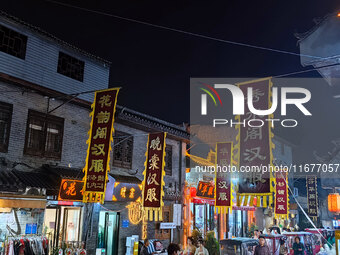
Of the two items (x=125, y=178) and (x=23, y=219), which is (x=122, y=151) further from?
(x=23, y=219)

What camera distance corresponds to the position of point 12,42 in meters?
14.3

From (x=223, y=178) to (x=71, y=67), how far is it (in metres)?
10.0

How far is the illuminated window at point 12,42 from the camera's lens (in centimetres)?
1396

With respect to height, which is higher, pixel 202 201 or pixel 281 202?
pixel 281 202

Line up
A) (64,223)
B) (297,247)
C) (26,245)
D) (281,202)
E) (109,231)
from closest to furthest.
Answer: (26,245)
(64,223)
(297,247)
(109,231)
(281,202)

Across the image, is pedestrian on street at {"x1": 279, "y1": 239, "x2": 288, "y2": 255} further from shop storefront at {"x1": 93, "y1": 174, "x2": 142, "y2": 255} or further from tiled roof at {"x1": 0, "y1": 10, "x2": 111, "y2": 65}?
tiled roof at {"x1": 0, "y1": 10, "x2": 111, "y2": 65}

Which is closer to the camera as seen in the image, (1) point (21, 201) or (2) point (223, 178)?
(1) point (21, 201)

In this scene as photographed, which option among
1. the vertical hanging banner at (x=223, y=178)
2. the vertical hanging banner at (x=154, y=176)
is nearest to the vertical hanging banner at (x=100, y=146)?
the vertical hanging banner at (x=154, y=176)

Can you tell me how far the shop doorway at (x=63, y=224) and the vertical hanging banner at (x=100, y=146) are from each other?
2.35 metres

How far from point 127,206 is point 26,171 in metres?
6.34

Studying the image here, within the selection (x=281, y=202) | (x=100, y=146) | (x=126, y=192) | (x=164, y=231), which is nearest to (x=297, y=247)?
(x=281, y=202)

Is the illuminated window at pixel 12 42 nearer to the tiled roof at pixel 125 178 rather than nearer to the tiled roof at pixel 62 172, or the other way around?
the tiled roof at pixel 62 172

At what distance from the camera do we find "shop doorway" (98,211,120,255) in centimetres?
1736

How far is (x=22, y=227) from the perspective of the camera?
13.2 m
